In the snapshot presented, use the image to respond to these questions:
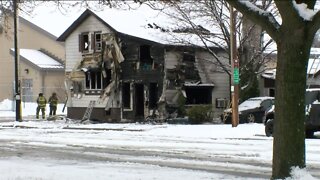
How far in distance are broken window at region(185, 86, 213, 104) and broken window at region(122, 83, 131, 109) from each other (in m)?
3.43

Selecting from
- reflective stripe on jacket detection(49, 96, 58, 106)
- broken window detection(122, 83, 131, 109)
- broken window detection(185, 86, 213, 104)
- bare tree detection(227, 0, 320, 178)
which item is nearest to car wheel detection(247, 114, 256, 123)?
broken window detection(185, 86, 213, 104)

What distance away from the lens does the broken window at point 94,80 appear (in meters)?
34.3

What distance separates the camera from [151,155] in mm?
15281

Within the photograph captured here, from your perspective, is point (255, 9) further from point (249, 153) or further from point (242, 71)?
point (242, 71)

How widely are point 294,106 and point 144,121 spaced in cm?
2429

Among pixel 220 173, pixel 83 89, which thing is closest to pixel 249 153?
pixel 220 173

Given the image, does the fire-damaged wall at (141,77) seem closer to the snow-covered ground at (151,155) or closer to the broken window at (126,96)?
the broken window at (126,96)

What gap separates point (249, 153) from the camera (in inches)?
604

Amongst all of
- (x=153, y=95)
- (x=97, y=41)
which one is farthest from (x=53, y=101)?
(x=153, y=95)

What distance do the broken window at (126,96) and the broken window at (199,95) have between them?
135 inches

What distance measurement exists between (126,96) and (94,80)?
8.51 ft

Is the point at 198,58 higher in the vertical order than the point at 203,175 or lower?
higher

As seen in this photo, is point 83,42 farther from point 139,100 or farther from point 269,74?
point 269,74

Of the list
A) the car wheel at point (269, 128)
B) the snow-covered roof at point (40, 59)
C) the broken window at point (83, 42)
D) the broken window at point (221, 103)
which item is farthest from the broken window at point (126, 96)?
the snow-covered roof at point (40, 59)
